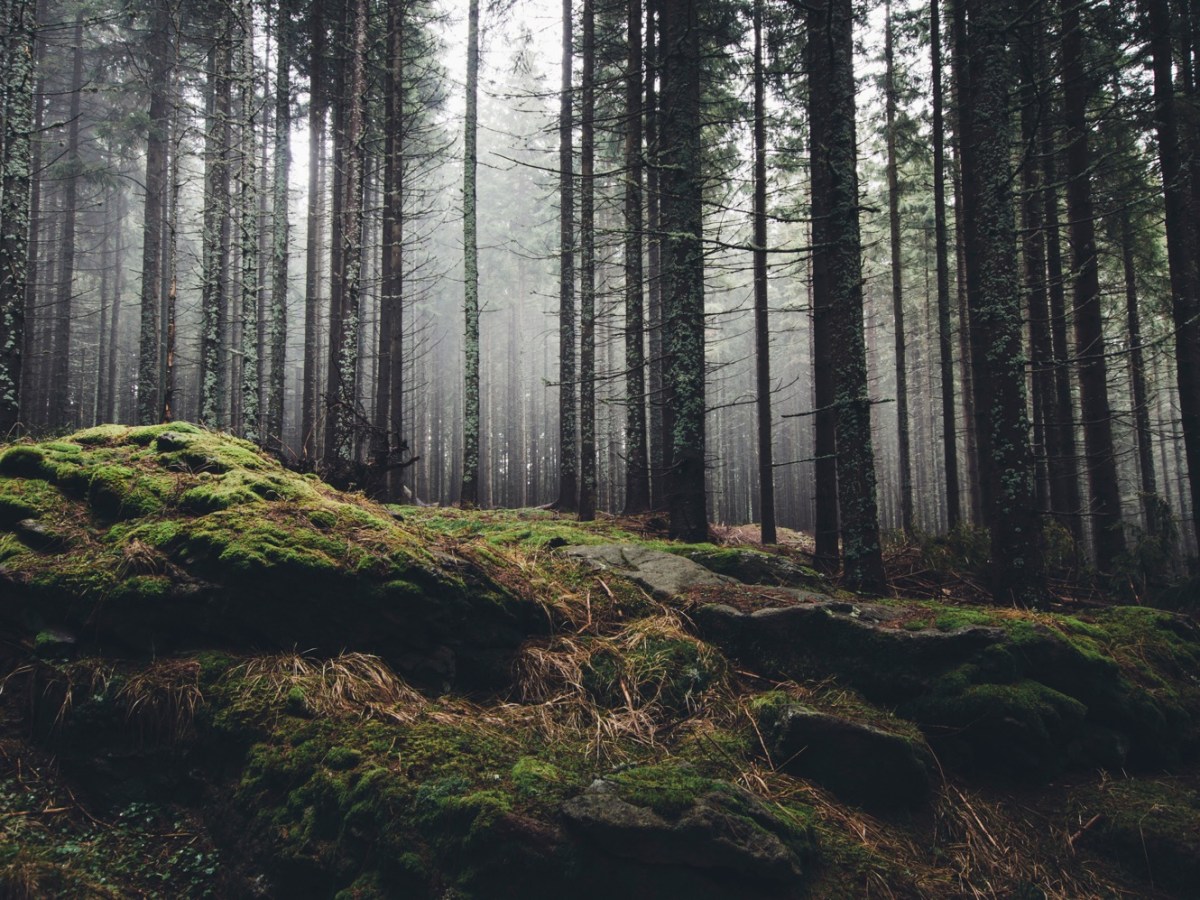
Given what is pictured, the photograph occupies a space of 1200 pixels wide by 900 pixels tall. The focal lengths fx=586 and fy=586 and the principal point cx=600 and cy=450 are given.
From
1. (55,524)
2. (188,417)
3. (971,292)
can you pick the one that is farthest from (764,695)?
(188,417)

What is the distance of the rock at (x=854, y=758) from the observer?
329cm

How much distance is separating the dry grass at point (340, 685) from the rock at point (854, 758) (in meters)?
2.13

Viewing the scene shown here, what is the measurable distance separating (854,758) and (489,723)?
2.08 meters

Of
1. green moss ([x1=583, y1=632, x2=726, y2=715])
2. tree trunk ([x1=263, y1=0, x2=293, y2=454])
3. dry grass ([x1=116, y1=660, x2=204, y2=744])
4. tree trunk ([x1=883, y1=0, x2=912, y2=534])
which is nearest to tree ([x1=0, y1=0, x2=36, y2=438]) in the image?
tree trunk ([x1=263, y1=0, x2=293, y2=454])

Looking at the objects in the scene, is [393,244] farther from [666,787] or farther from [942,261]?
[666,787]

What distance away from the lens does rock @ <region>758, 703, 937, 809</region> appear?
3285 mm

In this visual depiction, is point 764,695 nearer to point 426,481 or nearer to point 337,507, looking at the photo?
point 337,507

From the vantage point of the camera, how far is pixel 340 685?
10.3ft

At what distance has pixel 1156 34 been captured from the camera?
9.66m

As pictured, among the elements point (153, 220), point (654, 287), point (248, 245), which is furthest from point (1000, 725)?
point (153, 220)

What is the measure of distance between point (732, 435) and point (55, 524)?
45449 millimetres

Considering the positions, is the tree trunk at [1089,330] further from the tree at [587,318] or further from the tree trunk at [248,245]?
the tree trunk at [248,245]

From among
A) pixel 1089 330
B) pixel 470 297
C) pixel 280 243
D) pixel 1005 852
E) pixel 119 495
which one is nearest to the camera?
pixel 1005 852

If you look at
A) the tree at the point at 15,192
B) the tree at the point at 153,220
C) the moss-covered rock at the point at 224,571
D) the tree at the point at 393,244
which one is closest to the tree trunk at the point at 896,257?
the tree at the point at 393,244
